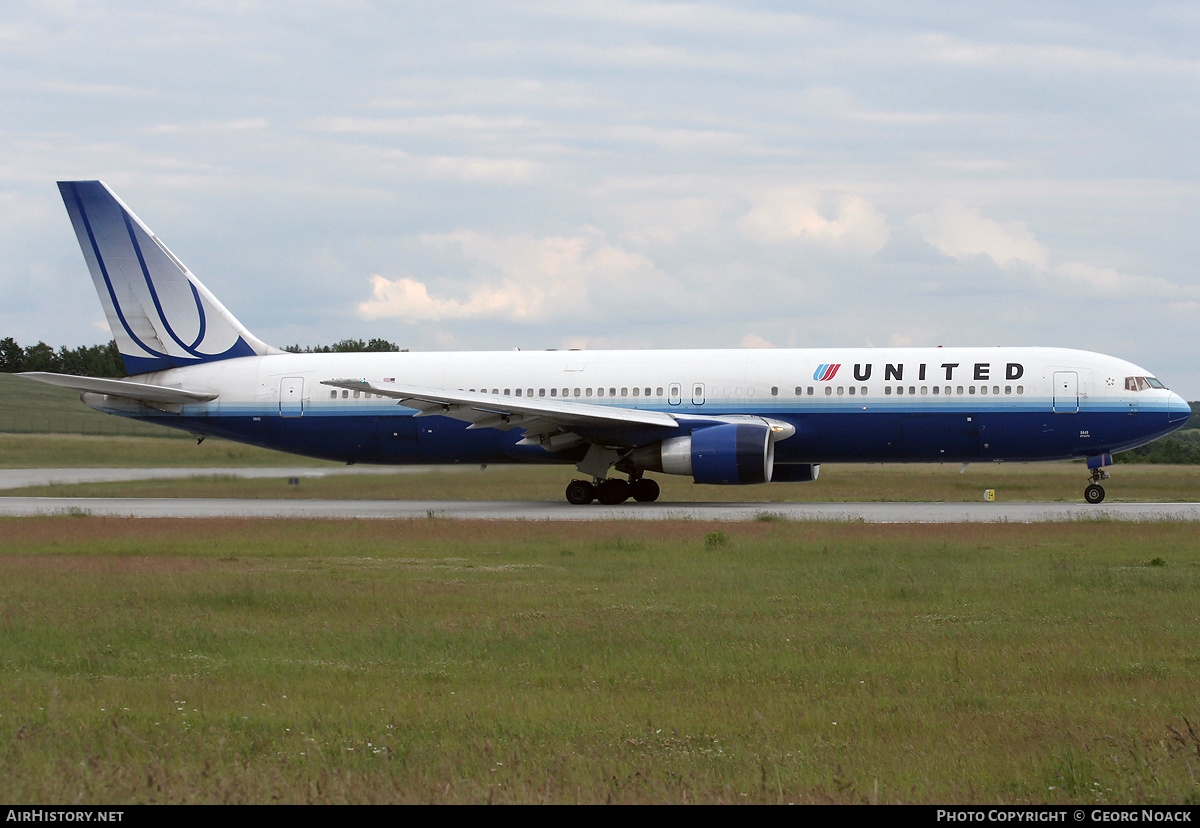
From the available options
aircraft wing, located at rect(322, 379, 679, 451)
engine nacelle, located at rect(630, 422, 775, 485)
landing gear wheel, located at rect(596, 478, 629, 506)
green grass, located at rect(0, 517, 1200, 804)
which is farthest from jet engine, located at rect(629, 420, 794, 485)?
green grass, located at rect(0, 517, 1200, 804)

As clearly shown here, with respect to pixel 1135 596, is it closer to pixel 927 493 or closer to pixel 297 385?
pixel 927 493

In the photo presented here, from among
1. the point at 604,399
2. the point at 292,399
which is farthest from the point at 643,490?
the point at 292,399

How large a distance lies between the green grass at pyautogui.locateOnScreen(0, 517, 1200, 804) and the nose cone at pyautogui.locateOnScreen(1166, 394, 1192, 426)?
Answer: 11857mm

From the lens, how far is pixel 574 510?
2772cm

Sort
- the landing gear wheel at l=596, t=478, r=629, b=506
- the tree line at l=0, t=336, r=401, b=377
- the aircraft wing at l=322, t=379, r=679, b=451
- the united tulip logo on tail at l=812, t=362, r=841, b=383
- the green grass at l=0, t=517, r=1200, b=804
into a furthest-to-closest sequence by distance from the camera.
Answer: the tree line at l=0, t=336, r=401, b=377
the landing gear wheel at l=596, t=478, r=629, b=506
the united tulip logo on tail at l=812, t=362, r=841, b=383
the aircraft wing at l=322, t=379, r=679, b=451
the green grass at l=0, t=517, r=1200, b=804

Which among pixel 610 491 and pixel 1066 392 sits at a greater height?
pixel 1066 392

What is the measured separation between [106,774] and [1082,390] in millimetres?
26056

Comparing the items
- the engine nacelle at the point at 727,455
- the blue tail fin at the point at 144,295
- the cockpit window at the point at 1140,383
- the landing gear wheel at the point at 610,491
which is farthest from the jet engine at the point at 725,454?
the blue tail fin at the point at 144,295

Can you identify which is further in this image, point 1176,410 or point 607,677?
point 1176,410

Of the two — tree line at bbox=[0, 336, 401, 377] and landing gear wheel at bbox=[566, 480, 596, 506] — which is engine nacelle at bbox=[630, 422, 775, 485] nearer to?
landing gear wheel at bbox=[566, 480, 596, 506]

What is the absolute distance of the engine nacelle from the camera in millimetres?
26859

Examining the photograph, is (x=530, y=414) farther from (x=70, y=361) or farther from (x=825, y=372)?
(x=70, y=361)

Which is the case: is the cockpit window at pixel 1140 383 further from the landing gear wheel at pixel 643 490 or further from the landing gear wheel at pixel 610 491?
the landing gear wheel at pixel 610 491

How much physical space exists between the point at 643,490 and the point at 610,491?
109cm
